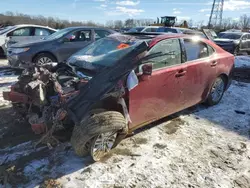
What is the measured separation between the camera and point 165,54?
3820mm

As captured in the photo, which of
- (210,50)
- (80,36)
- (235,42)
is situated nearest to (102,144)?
(210,50)

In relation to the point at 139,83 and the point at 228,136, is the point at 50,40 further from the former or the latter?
the point at 228,136

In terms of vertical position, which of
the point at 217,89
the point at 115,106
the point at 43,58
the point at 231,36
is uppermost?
the point at 231,36

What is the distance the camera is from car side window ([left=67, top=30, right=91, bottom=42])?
A: 792 centimetres

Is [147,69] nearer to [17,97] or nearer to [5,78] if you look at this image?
[17,97]

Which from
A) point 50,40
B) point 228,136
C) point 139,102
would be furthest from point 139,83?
point 50,40

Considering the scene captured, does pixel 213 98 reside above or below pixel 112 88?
below

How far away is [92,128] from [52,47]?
5309 millimetres

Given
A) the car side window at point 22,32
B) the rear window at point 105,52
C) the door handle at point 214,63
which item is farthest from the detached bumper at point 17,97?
the car side window at point 22,32

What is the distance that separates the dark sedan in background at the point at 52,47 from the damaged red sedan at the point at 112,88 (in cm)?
345

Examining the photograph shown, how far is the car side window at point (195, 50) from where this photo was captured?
13.8 feet

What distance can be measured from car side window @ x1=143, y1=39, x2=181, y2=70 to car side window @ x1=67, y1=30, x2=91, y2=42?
470 centimetres

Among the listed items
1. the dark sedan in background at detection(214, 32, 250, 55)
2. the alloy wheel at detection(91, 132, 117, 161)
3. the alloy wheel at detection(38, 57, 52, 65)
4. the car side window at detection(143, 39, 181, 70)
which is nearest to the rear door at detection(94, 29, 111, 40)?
the alloy wheel at detection(38, 57, 52, 65)

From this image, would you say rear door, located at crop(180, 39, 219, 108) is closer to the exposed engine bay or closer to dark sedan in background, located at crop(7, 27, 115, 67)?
the exposed engine bay
